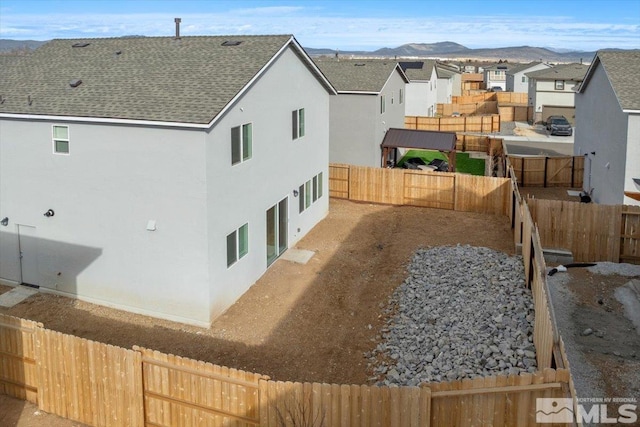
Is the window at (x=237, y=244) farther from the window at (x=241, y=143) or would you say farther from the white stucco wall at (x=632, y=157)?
the white stucco wall at (x=632, y=157)

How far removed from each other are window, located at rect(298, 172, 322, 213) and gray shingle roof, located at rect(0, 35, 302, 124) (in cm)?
655

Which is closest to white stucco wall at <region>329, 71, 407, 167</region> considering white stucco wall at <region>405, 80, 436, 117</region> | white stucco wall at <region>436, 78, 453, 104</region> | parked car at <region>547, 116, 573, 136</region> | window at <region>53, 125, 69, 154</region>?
window at <region>53, 125, 69, 154</region>

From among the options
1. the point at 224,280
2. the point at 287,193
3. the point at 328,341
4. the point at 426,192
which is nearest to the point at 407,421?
the point at 328,341

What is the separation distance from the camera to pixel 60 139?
18.2 m

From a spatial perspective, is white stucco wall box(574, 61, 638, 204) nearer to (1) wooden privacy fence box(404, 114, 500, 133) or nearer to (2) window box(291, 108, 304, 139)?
(2) window box(291, 108, 304, 139)

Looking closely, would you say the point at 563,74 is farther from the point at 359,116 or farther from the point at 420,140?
the point at 359,116

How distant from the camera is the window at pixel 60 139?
18078mm

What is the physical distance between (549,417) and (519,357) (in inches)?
182

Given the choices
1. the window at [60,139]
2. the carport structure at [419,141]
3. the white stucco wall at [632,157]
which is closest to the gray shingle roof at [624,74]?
the white stucco wall at [632,157]

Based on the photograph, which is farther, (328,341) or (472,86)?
(472,86)

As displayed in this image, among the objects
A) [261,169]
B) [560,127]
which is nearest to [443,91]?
[560,127]

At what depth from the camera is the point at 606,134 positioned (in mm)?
28547

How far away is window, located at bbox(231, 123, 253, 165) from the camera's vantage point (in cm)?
1805

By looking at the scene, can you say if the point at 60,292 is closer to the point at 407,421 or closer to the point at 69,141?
the point at 69,141
